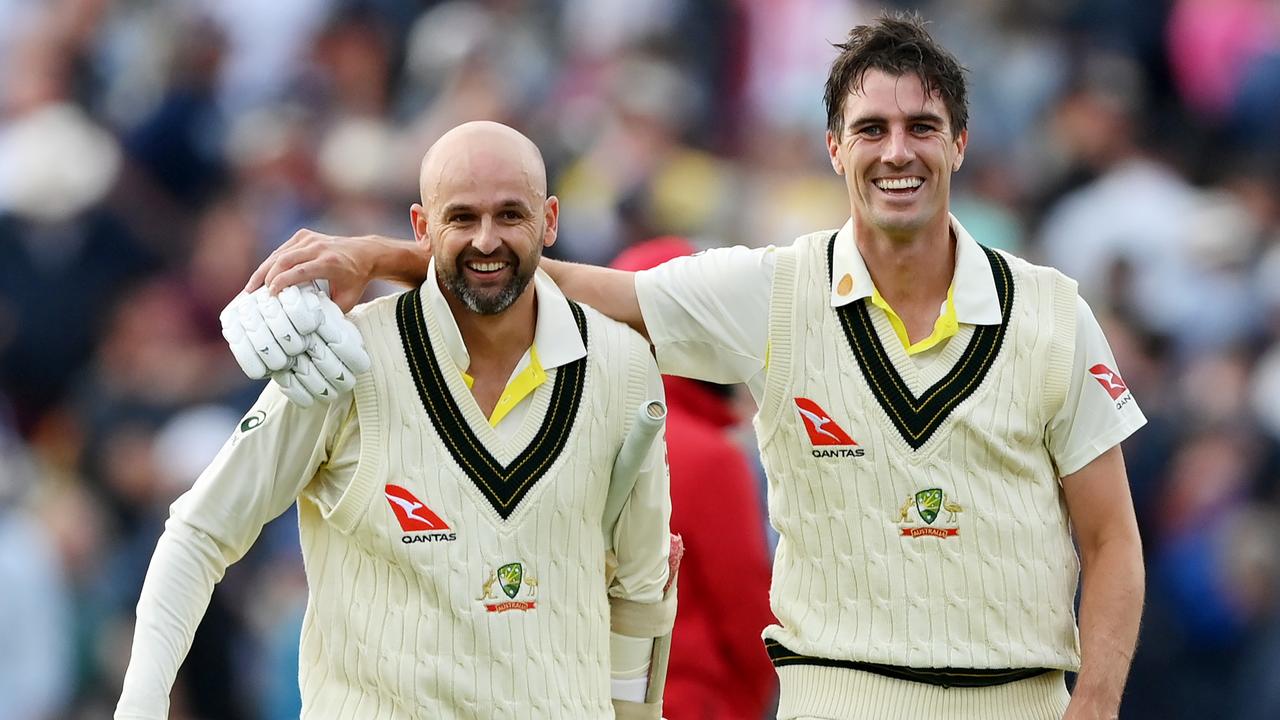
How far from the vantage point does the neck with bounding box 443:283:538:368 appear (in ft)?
15.6

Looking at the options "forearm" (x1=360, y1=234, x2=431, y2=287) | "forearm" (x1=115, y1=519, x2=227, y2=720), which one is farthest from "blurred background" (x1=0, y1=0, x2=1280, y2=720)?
"forearm" (x1=115, y1=519, x2=227, y2=720)

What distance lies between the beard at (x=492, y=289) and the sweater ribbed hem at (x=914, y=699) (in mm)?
1083

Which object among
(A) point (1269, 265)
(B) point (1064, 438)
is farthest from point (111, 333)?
(B) point (1064, 438)

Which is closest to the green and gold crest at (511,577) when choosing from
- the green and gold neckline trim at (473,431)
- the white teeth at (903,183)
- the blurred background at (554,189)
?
the green and gold neckline trim at (473,431)

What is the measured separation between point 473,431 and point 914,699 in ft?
3.67

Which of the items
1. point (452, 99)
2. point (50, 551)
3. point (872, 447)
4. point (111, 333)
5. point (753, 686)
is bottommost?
point (753, 686)

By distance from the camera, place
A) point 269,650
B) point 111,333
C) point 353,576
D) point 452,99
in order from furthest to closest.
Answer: point 452,99 < point 111,333 < point 269,650 < point 353,576

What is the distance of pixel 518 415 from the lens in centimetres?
475

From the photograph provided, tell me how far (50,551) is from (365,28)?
3.55 meters

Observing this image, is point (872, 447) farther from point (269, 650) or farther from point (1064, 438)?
point (269, 650)

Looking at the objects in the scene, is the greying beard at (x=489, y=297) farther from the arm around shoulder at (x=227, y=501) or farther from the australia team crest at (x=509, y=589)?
the australia team crest at (x=509, y=589)

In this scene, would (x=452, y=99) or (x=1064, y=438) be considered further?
(x=452, y=99)

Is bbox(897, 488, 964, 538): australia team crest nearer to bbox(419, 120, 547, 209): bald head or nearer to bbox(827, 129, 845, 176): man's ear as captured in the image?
bbox(827, 129, 845, 176): man's ear

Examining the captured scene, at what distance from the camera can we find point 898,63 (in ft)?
16.2
